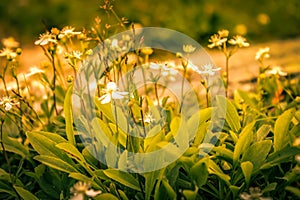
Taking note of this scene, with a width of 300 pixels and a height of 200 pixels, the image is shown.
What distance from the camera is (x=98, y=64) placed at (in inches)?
69.7

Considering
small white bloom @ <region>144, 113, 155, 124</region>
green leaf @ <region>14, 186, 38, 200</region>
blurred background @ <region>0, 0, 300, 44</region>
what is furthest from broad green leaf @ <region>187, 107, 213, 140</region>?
blurred background @ <region>0, 0, 300, 44</region>

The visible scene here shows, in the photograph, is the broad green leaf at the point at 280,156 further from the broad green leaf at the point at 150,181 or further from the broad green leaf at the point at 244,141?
the broad green leaf at the point at 150,181

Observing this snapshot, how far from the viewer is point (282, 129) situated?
1.58 meters

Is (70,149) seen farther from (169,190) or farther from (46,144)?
(169,190)

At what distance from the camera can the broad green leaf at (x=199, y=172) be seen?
142 centimetres

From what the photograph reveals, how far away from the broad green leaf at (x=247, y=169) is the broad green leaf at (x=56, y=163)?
48cm

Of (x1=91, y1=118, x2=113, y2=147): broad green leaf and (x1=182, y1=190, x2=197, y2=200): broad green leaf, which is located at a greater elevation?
(x1=91, y1=118, x2=113, y2=147): broad green leaf

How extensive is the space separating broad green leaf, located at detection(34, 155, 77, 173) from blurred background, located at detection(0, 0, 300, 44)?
2.95 m

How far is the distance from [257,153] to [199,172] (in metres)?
0.20

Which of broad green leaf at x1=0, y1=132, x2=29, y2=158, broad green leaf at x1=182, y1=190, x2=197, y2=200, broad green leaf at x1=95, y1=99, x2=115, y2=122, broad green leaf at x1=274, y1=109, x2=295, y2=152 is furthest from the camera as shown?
broad green leaf at x1=0, y1=132, x2=29, y2=158

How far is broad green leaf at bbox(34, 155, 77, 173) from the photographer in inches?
59.0

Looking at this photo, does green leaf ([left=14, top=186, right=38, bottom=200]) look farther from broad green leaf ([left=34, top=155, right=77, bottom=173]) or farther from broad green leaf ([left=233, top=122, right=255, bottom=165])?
broad green leaf ([left=233, top=122, right=255, bottom=165])

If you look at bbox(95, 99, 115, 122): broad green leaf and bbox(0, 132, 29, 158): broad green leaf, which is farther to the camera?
bbox(0, 132, 29, 158): broad green leaf

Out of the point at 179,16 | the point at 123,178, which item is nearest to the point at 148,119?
the point at 123,178
